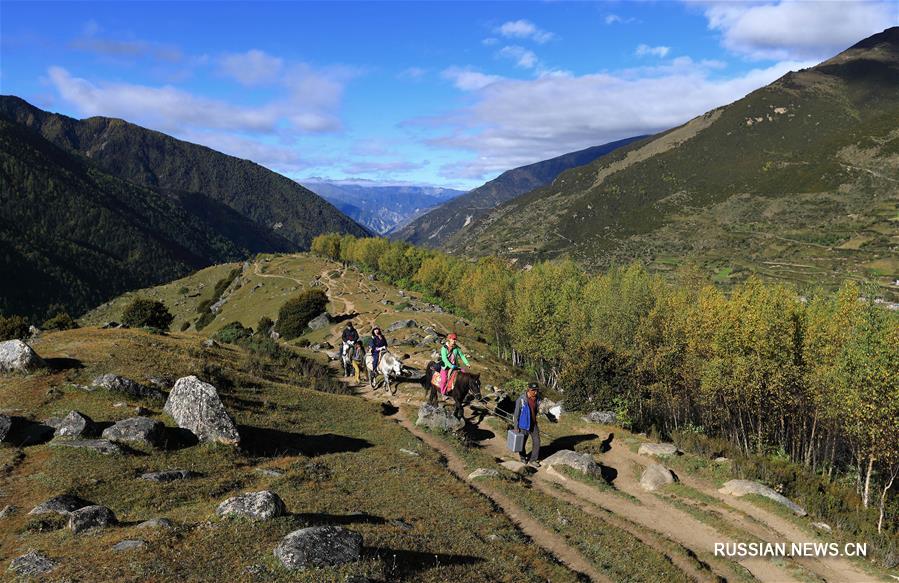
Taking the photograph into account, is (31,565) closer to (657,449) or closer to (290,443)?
(290,443)

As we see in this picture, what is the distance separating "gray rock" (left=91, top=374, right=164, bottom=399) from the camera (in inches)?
966

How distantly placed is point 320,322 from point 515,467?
68.4 m

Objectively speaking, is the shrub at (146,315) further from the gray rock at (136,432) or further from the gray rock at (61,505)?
the gray rock at (61,505)

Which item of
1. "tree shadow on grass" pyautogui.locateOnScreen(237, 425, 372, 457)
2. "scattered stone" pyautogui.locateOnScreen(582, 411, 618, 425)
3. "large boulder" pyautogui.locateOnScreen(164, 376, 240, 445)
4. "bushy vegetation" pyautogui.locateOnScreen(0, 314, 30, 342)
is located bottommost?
"scattered stone" pyautogui.locateOnScreen(582, 411, 618, 425)

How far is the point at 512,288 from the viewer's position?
294ft

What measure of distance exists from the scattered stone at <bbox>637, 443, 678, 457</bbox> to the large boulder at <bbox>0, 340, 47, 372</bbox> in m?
33.6

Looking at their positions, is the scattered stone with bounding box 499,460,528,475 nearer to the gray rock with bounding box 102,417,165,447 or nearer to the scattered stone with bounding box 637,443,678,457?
the scattered stone with bounding box 637,443,678,457

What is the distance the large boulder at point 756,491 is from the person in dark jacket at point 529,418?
889cm

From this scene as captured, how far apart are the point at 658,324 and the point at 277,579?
53.6m

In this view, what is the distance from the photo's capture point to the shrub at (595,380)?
4191 cm

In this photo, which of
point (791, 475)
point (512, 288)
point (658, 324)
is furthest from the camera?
point (512, 288)

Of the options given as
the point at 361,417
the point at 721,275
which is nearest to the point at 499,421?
the point at 361,417

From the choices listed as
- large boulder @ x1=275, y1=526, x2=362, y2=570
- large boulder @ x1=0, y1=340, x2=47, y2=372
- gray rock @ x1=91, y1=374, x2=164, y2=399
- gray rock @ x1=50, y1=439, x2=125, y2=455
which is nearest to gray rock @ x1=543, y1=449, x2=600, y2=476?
large boulder @ x1=275, y1=526, x2=362, y2=570

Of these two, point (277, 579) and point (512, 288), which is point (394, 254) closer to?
point (512, 288)
